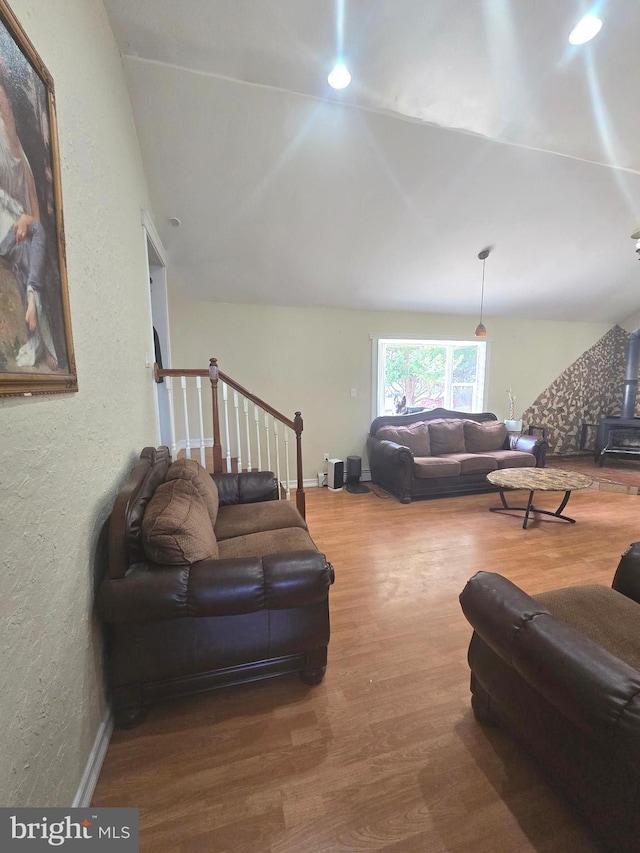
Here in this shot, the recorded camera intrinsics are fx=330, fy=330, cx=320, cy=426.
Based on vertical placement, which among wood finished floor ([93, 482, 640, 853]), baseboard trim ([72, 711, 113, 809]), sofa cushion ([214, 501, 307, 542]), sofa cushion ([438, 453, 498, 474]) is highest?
sofa cushion ([214, 501, 307, 542])

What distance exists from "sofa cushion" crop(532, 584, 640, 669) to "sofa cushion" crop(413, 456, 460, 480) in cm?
238

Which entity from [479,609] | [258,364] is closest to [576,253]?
[258,364]

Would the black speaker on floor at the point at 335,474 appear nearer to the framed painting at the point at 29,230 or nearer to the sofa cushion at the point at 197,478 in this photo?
the sofa cushion at the point at 197,478

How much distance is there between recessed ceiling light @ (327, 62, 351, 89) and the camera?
183cm

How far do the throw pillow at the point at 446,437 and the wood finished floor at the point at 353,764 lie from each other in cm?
259

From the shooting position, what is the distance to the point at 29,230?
0.83 meters

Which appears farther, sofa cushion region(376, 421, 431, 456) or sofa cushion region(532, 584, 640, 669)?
sofa cushion region(376, 421, 431, 456)

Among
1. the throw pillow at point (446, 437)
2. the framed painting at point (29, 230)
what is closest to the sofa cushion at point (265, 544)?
the framed painting at point (29, 230)

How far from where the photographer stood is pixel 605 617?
1.24 meters

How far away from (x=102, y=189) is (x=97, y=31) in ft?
2.23

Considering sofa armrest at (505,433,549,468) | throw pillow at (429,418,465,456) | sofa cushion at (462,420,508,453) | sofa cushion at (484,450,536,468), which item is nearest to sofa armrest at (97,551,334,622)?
throw pillow at (429,418,465,456)

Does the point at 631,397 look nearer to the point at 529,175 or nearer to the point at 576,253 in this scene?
the point at 576,253

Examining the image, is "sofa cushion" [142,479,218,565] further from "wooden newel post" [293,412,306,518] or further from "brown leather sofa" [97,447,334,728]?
"wooden newel post" [293,412,306,518]

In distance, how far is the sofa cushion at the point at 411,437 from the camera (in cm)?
422
